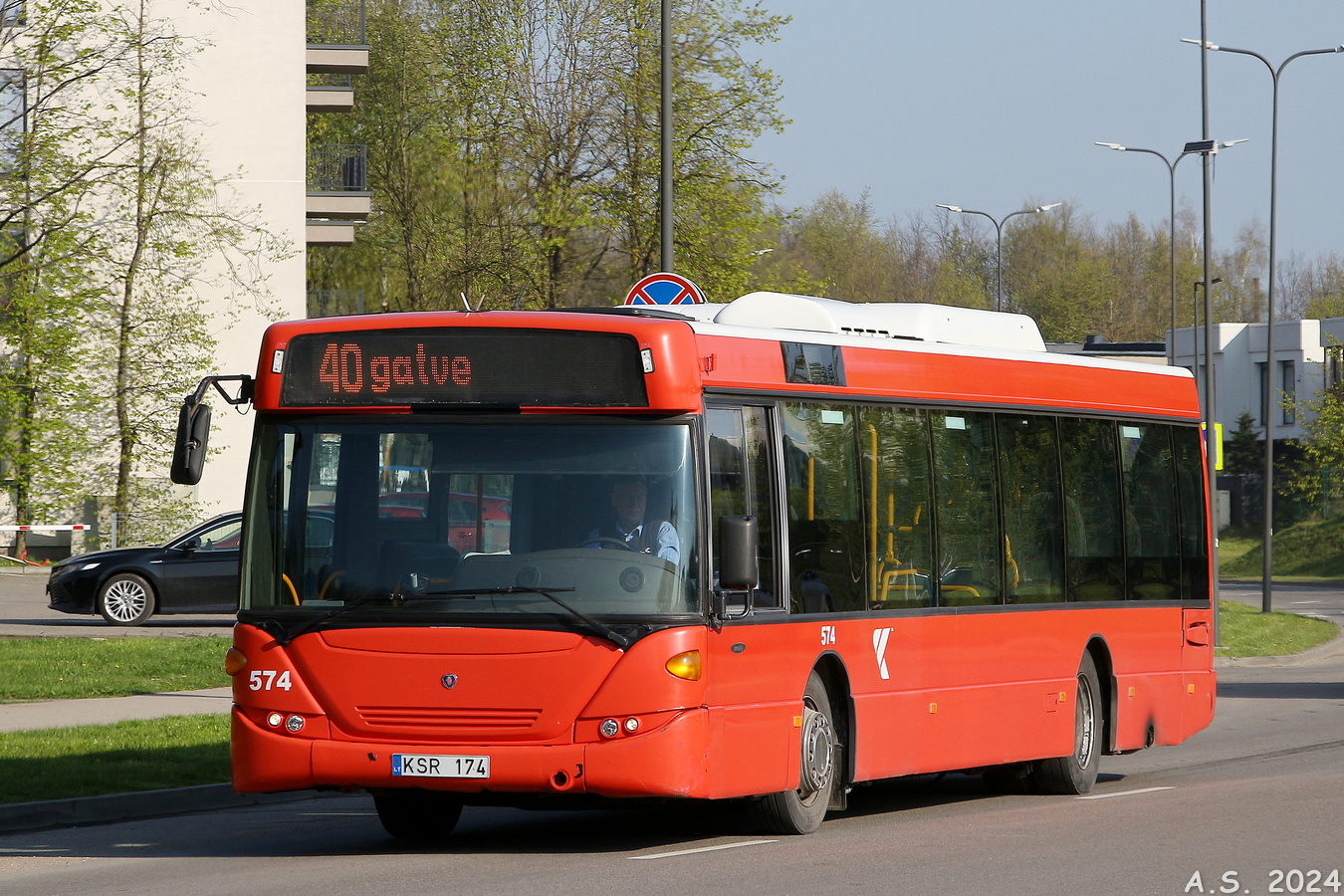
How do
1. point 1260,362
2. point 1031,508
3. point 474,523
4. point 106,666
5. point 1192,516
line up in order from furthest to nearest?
1. point 1260,362
2. point 106,666
3. point 1192,516
4. point 1031,508
5. point 474,523

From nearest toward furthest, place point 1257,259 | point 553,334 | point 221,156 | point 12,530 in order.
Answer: point 553,334, point 12,530, point 221,156, point 1257,259

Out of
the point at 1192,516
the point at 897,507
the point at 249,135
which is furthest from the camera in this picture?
the point at 249,135

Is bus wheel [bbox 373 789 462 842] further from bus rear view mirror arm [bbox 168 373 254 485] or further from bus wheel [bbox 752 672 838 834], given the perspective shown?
bus rear view mirror arm [bbox 168 373 254 485]

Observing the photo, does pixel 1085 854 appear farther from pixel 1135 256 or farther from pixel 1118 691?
pixel 1135 256

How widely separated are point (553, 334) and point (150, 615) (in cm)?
1755

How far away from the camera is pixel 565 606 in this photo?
9.12 metres

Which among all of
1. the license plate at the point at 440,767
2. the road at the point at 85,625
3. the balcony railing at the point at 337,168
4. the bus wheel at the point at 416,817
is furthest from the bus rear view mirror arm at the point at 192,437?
the balcony railing at the point at 337,168

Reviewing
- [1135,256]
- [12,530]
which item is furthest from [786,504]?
[1135,256]

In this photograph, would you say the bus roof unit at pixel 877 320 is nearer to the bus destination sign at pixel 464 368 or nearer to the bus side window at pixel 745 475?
the bus side window at pixel 745 475

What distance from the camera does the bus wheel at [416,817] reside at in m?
10.5

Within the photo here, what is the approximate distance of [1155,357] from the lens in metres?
15.9

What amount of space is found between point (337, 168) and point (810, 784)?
135 ft

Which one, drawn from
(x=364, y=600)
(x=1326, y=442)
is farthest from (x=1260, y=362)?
(x=364, y=600)

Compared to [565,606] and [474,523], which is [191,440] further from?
[565,606]
